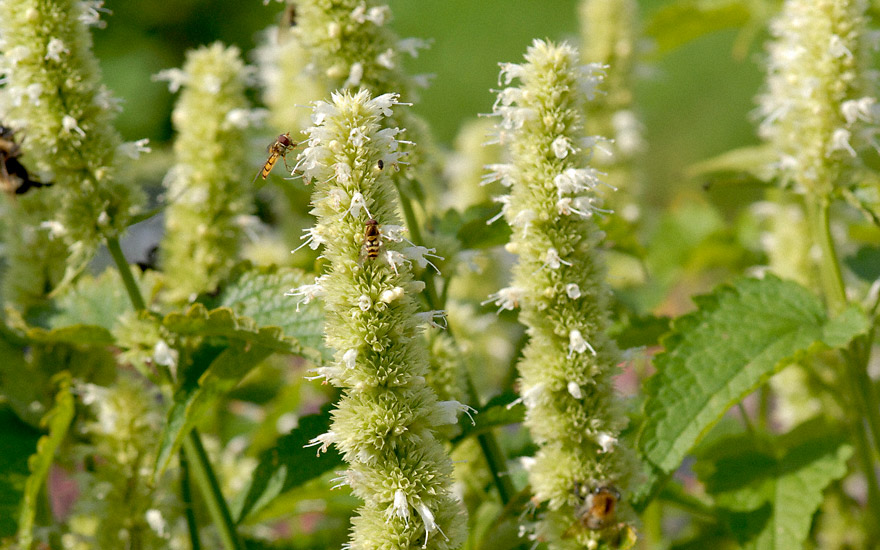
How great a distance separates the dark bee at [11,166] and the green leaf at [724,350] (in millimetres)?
1452

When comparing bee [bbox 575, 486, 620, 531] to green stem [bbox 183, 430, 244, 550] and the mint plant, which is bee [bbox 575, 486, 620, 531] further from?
green stem [bbox 183, 430, 244, 550]

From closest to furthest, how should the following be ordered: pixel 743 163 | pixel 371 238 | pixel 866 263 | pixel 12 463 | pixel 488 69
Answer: pixel 371 238
pixel 12 463
pixel 866 263
pixel 743 163
pixel 488 69

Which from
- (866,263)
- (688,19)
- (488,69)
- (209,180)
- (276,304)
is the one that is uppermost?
(488,69)

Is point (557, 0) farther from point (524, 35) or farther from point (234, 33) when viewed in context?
point (234, 33)

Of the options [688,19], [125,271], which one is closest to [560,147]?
[125,271]

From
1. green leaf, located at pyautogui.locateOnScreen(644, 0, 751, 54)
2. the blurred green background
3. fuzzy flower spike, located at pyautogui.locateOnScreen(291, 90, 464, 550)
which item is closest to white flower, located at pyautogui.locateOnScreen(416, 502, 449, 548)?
fuzzy flower spike, located at pyautogui.locateOnScreen(291, 90, 464, 550)

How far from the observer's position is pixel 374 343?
1.41 m

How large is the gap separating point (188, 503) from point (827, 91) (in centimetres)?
188

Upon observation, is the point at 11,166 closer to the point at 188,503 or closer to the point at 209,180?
the point at 209,180

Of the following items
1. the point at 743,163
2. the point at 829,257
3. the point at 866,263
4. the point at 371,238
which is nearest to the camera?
the point at 371,238

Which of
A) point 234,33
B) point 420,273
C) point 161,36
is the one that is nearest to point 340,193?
point 420,273

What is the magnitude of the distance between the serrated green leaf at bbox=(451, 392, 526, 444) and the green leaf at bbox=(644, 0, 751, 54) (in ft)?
6.31

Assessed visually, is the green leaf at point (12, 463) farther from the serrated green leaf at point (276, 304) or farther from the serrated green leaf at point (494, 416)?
the serrated green leaf at point (494, 416)

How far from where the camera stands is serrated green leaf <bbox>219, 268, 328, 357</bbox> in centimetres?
197
